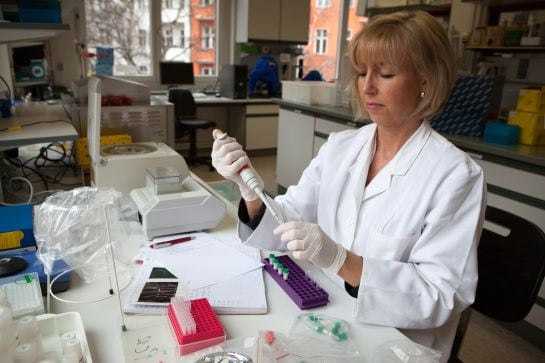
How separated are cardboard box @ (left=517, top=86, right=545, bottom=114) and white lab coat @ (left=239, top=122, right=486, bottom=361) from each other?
55.8 inches

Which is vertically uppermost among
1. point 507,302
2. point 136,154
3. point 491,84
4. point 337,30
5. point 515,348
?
point 337,30

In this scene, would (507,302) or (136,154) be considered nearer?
(507,302)

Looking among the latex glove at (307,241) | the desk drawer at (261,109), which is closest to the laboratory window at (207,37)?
the desk drawer at (261,109)

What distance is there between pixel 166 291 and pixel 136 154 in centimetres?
76

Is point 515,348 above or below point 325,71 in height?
below

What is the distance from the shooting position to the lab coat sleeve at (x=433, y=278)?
897 millimetres

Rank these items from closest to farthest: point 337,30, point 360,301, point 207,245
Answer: point 360,301 → point 207,245 → point 337,30

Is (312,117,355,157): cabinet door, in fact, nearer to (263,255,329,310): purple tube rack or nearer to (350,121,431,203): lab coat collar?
(350,121,431,203): lab coat collar

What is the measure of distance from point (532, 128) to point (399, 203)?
153 centimetres

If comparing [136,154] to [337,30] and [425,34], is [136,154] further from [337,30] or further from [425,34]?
[337,30]

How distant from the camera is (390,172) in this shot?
3.52 feet

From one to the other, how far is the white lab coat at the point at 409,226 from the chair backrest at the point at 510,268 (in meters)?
0.12

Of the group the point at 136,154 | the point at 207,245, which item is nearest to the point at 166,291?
the point at 207,245

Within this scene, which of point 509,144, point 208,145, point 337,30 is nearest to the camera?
point 509,144
